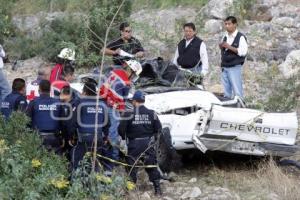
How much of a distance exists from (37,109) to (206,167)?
7.85ft

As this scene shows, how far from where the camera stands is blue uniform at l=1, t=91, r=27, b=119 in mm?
8141

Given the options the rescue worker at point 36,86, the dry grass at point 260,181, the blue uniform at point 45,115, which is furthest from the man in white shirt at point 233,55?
the blue uniform at point 45,115

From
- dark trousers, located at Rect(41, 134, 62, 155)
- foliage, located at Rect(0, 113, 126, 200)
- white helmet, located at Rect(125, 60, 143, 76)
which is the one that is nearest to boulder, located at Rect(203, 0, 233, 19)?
white helmet, located at Rect(125, 60, 143, 76)

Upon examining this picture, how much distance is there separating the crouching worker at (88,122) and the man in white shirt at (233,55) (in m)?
3.07

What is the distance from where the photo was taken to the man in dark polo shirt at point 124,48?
9477mm

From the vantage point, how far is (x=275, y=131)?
8039 mm

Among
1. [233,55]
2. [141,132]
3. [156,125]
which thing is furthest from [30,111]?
[233,55]

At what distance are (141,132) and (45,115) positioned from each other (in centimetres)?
110

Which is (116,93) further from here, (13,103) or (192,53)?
(192,53)

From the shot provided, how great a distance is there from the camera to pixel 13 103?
8.20 meters

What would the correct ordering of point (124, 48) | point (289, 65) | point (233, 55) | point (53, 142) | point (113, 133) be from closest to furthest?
point (53, 142) → point (113, 133) → point (124, 48) → point (233, 55) → point (289, 65)

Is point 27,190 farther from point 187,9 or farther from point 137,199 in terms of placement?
point 187,9

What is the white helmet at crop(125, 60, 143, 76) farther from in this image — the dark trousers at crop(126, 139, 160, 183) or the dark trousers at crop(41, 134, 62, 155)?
the dark trousers at crop(41, 134, 62, 155)

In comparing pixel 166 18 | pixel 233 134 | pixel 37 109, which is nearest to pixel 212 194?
pixel 233 134
